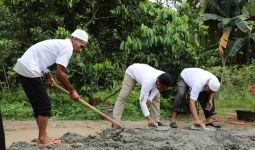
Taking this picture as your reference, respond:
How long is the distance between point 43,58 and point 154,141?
205cm

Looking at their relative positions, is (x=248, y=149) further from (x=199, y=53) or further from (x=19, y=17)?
(x=19, y=17)

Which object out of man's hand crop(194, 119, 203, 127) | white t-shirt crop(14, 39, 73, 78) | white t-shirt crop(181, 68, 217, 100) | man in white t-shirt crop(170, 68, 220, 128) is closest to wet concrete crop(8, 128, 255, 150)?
man's hand crop(194, 119, 203, 127)

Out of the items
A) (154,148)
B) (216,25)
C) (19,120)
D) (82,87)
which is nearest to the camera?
(154,148)

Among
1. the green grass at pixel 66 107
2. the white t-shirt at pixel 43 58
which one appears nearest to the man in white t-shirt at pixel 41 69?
the white t-shirt at pixel 43 58

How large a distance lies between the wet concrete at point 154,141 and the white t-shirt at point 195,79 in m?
0.72

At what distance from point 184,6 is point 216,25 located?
11329 mm

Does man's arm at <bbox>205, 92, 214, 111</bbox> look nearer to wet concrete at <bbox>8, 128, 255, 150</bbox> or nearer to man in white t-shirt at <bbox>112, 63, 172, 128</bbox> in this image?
wet concrete at <bbox>8, 128, 255, 150</bbox>

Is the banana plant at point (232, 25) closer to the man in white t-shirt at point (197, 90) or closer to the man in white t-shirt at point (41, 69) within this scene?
the man in white t-shirt at point (197, 90)

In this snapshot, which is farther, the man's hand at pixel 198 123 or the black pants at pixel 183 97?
the black pants at pixel 183 97

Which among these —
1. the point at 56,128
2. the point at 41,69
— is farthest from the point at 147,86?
the point at 41,69

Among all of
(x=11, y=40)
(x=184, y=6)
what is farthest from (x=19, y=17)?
(x=184, y=6)

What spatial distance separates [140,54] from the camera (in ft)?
32.9

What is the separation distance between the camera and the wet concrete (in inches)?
236

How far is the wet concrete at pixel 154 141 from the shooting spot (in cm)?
600
